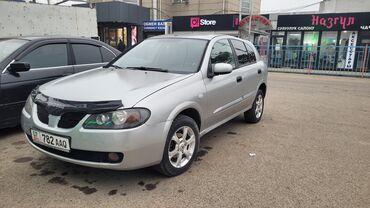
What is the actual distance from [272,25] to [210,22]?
14.9ft

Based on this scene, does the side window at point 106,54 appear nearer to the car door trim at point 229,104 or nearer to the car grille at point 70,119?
the car door trim at point 229,104

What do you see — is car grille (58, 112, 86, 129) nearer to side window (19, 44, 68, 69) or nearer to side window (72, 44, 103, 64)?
side window (19, 44, 68, 69)

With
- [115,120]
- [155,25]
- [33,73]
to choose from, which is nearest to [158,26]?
[155,25]

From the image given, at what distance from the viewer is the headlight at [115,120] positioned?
3.00 metres

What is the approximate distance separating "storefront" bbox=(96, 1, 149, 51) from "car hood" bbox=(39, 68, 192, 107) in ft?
60.8

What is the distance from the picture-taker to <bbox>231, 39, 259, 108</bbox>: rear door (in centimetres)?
516

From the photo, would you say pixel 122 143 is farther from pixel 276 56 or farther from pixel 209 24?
pixel 209 24

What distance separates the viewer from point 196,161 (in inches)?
159

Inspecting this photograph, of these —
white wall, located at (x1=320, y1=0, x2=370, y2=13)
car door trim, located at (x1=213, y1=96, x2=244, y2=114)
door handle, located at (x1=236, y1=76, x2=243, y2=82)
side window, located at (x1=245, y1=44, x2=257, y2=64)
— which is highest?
white wall, located at (x1=320, y1=0, x2=370, y2=13)

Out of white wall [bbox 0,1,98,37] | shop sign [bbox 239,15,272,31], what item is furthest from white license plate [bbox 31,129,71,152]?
shop sign [bbox 239,15,272,31]

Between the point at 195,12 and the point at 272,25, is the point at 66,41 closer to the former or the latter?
the point at 272,25

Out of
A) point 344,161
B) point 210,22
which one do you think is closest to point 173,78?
A: point 344,161

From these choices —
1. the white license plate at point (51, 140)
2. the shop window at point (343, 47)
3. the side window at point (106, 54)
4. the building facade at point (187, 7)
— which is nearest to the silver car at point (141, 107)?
the white license plate at point (51, 140)

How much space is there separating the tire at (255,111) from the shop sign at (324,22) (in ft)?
48.2
